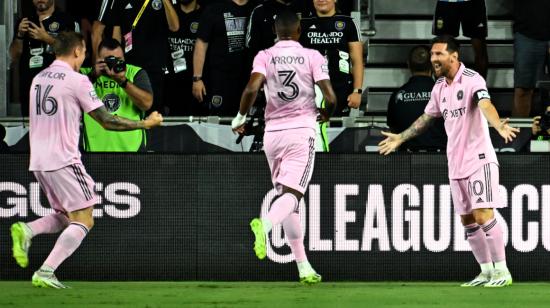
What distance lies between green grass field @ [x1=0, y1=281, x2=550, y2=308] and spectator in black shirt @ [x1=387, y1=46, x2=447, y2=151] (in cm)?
179

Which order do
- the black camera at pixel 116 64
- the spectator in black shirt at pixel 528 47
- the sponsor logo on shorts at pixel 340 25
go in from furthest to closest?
the spectator in black shirt at pixel 528 47, the sponsor logo on shorts at pixel 340 25, the black camera at pixel 116 64

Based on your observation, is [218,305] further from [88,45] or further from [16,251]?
[88,45]

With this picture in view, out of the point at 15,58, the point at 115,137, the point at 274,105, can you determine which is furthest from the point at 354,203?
the point at 15,58

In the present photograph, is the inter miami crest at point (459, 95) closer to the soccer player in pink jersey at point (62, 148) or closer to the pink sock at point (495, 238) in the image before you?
the pink sock at point (495, 238)

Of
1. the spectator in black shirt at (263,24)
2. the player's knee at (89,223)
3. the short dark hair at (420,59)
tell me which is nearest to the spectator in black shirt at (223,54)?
the spectator in black shirt at (263,24)

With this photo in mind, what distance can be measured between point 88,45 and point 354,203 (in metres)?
4.73

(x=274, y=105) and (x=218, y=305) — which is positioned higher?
(x=274, y=105)

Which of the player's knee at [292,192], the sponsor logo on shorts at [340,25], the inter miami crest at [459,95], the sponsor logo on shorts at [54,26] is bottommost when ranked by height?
the player's knee at [292,192]

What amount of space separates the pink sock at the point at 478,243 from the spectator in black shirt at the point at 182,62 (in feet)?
13.1

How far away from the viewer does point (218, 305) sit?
32.4 ft

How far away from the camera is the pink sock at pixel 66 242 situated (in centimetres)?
1066

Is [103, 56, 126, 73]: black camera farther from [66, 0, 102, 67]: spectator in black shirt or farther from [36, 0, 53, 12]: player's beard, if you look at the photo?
[66, 0, 102, 67]: spectator in black shirt

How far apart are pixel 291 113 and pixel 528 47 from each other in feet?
13.8

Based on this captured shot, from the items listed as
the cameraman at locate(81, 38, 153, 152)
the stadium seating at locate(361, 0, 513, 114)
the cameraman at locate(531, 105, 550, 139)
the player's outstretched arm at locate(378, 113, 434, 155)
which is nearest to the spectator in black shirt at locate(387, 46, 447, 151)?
the player's outstretched arm at locate(378, 113, 434, 155)
